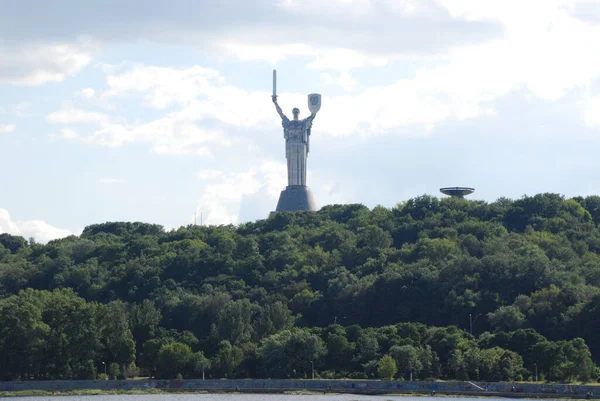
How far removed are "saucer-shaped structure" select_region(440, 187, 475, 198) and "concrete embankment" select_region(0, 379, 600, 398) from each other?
157 feet

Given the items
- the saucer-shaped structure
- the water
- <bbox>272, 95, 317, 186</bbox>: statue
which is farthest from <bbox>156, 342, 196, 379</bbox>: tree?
the saucer-shaped structure

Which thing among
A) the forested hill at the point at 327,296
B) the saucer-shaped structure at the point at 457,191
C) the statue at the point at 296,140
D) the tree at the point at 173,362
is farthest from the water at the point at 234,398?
the saucer-shaped structure at the point at 457,191

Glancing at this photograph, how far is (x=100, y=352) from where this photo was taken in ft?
327

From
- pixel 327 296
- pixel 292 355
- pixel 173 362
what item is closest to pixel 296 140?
pixel 327 296

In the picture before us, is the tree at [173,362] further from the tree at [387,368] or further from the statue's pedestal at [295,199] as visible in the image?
the statue's pedestal at [295,199]

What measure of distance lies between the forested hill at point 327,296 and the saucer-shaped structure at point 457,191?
4.67 ft

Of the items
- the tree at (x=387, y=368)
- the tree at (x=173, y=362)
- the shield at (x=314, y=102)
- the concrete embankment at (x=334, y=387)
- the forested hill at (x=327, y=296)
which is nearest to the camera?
the concrete embankment at (x=334, y=387)

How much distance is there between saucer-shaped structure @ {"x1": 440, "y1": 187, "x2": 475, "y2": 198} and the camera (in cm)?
13750

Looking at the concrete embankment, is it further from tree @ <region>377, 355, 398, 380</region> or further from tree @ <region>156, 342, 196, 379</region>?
tree @ <region>156, 342, 196, 379</region>

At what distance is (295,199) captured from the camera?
5423 inches

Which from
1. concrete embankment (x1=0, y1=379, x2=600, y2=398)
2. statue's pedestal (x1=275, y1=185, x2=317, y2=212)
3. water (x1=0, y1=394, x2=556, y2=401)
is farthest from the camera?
statue's pedestal (x1=275, y1=185, x2=317, y2=212)

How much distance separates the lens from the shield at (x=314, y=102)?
13238 centimetres

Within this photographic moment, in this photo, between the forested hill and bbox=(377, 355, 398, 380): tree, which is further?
the forested hill

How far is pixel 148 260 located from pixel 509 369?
41624mm
